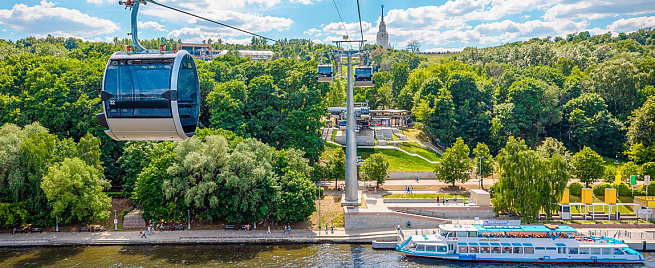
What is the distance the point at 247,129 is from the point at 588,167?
39.4 m

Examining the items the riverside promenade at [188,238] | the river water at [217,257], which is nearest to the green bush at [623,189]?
the river water at [217,257]

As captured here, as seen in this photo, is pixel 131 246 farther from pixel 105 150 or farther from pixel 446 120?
pixel 446 120

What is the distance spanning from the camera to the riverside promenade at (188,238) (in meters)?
43.7

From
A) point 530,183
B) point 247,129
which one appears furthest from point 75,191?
point 530,183

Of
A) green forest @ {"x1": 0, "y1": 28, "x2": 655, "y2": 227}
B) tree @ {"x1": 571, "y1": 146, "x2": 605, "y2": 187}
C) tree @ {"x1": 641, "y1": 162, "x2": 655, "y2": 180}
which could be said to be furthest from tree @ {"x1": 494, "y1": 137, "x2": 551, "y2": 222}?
tree @ {"x1": 641, "y1": 162, "x2": 655, "y2": 180}

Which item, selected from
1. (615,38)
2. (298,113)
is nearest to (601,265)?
(298,113)

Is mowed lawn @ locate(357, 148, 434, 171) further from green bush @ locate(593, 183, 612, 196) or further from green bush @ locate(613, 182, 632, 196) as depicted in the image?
green bush @ locate(613, 182, 632, 196)

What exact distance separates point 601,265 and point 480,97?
48079 mm

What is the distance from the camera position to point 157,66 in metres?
20.2

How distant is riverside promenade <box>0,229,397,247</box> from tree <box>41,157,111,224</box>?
72.7 inches

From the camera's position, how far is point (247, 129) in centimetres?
6147

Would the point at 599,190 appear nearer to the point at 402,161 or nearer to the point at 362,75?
the point at 402,161

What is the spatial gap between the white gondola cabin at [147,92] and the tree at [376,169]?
119 feet

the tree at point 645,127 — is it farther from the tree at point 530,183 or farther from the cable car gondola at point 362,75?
the cable car gondola at point 362,75
